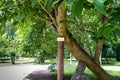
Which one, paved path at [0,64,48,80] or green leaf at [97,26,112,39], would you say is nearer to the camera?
green leaf at [97,26,112,39]

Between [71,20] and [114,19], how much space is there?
22.2 ft

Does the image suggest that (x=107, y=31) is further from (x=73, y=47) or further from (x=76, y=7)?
(x=73, y=47)

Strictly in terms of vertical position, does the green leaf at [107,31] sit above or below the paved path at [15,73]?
above

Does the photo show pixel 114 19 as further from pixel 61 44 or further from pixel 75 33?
pixel 75 33

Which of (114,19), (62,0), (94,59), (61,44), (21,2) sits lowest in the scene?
(94,59)

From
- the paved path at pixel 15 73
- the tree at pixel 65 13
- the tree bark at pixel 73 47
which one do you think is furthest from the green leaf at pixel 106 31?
the paved path at pixel 15 73

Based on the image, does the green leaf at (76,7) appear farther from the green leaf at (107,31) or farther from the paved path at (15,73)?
the paved path at (15,73)

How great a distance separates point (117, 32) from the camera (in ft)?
5.72

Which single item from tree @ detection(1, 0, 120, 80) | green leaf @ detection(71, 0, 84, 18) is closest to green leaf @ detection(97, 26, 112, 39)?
tree @ detection(1, 0, 120, 80)

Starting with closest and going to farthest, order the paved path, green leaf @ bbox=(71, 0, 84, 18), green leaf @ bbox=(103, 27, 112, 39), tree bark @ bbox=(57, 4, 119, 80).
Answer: green leaf @ bbox=(71, 0, 84, 18) → green leaf @ bbox=(103, 27, 112, 39) → tree bark @ bbox=(57, 4, 119, 80) → the paved path

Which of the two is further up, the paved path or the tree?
the tree

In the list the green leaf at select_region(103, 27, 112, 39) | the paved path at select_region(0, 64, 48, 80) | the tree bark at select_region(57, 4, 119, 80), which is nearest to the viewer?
the green leaf at select_region(103, 27, 112, 39)

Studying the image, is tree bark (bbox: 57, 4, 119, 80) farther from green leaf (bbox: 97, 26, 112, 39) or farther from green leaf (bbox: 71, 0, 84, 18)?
green leaf (bbox: 71, 0, 84, 18)

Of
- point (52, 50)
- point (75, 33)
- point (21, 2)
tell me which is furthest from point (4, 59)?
point (21, 2)
